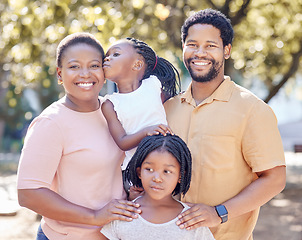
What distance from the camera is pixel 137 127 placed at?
2.84m

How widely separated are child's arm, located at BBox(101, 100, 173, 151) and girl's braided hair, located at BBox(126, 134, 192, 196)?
4 centimetres

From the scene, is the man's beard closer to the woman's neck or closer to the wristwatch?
the woman's neck

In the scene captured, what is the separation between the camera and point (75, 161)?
2582 millimetres

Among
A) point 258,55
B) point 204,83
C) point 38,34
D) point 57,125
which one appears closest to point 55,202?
point 57,125

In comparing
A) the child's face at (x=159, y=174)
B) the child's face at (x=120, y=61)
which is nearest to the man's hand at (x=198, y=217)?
the child's face at (x=159, y=174)

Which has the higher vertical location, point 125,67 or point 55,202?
point 125,67

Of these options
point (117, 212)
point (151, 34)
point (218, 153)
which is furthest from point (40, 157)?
point (151, 34)

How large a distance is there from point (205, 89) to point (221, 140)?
0.38 metres

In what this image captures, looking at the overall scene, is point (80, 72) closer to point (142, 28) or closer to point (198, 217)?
point (198, 217)

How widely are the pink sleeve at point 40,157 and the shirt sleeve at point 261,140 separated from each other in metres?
1.06

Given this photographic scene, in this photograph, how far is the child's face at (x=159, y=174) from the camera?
2.56 meters

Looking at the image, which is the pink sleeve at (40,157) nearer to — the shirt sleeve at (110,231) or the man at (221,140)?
the shirt sleeve at (110,231)

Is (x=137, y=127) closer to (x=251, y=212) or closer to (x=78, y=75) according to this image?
(x=78, y=75)

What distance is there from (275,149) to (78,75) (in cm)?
120
